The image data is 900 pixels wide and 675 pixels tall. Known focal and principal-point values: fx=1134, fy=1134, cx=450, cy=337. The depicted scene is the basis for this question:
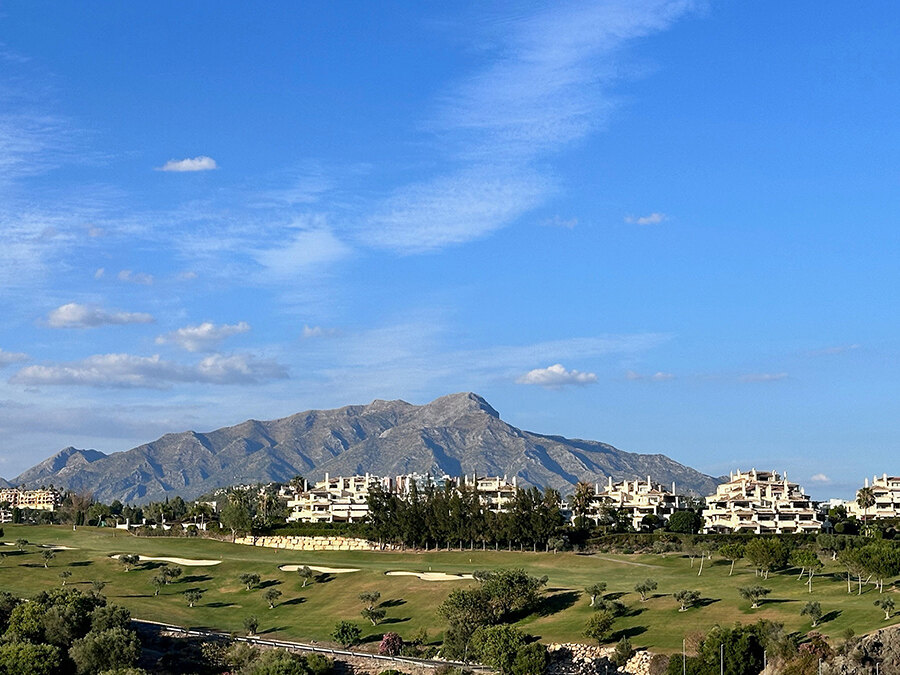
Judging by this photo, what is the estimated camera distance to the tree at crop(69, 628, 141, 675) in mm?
91938

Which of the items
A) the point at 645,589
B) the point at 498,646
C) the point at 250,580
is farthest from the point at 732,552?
the point at 250,580

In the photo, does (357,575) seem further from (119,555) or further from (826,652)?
(826,652)

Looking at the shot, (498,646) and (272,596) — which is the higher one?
(272,596)

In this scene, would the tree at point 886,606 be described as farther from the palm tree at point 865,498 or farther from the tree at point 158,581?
the palm tree at point 865,498

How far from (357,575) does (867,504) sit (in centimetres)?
9586

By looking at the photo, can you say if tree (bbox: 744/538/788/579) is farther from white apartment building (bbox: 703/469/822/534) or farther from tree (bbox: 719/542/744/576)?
white apartment building (bbox: 703/469/822/534)

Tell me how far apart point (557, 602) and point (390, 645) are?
19.0 meters

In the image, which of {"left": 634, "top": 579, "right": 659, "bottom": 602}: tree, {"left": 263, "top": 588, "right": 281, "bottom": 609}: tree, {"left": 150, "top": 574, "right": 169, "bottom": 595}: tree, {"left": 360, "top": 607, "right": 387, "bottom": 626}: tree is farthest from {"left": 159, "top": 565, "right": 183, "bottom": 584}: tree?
{"left": 634, "top": 579, "right": 659, "bottom": 602}: tree

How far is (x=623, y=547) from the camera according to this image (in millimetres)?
154125

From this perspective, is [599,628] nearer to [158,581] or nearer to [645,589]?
[645,589]

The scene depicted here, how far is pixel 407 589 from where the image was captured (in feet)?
404

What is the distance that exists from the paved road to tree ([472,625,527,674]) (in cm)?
136

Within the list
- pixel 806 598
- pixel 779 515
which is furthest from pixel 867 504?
pixel 806 598

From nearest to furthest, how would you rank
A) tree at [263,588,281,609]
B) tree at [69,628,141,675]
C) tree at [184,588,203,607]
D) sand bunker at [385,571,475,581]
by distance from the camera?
tree at [69,628,141,675] → tree at [263,588,281,609] → tree at [184,588,203,607] → sand bunker at [385,571,475,581]
